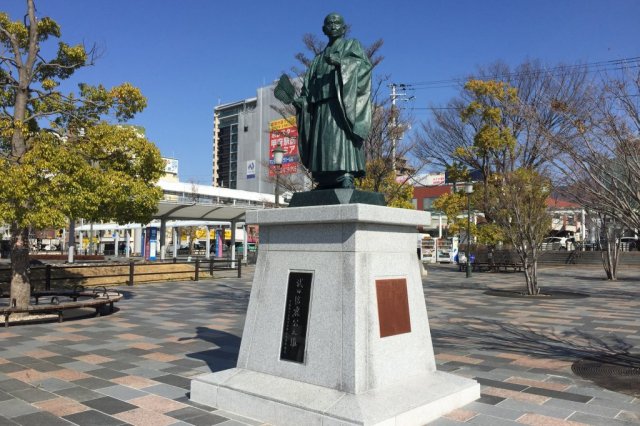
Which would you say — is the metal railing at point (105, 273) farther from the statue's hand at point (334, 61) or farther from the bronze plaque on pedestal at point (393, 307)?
the bronze plaque on pedestal at point (393, 307)

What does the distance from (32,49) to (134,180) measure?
3527 mm

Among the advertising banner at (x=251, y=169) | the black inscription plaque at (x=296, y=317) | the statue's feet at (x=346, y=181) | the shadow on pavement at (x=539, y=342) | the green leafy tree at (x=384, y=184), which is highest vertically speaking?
the advertising banner at (x=251, y=169)

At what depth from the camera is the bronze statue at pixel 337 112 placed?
5.38 metres

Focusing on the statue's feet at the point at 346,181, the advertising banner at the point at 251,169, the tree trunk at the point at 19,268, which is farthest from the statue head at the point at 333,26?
the advertising banner at the point at 251,169

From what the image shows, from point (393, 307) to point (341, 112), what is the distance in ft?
6.76

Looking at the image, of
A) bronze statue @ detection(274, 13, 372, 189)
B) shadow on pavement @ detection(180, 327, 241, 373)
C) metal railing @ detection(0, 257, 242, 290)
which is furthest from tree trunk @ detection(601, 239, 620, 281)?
bronze statue @ detection(274, 13, 372, 189)

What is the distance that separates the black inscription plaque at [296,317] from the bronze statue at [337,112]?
1.10 metres

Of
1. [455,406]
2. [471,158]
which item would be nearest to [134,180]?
[455,406]

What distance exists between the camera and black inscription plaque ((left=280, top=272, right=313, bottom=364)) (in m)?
4.99

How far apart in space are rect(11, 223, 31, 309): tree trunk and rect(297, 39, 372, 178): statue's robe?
8467mm

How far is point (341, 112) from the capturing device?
5406mm

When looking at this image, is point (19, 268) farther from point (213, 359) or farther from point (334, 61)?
point (334, 61)

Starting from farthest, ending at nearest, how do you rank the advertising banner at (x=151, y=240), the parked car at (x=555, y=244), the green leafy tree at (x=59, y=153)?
1. the parked car at (x=555, y=244)
2. the advertising banner at (x=151, y=240)
3. the green leafy tree at (x=59, y=153)

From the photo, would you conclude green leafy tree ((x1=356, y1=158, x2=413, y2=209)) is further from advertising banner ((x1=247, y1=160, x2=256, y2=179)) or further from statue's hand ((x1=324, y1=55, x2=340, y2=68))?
advertising banner ((x1=247, y1=160, x2=256, y2=179))
